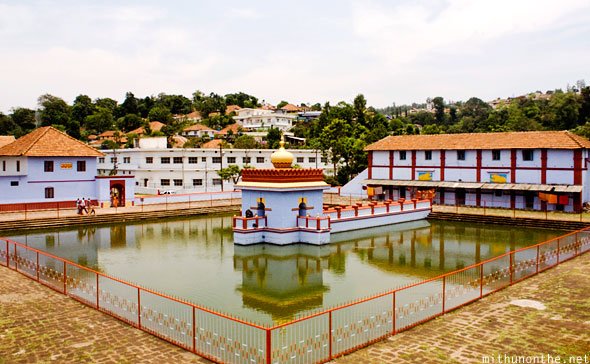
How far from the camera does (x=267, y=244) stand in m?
24.7

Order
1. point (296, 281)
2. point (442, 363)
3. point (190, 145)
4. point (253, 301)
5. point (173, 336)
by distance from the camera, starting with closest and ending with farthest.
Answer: point (442, 363), point (173, 336), point (253, 301), point (296, 281), point (190, 145)

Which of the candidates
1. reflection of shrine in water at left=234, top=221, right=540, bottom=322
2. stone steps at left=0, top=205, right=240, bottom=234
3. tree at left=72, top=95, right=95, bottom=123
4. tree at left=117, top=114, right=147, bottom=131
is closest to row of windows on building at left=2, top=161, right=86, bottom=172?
stone steps at left=0, top=205, right=240, bottom=234

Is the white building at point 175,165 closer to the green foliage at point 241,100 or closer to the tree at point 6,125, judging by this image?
the tree at point 6,125

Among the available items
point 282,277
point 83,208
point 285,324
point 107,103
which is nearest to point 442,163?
point 282,277

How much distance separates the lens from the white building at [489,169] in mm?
31672

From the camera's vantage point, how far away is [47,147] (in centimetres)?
3434

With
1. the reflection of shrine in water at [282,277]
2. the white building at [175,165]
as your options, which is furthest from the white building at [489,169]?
the reflection of shrine in water at [282,277]

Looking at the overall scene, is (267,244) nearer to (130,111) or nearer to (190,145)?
(190,145)

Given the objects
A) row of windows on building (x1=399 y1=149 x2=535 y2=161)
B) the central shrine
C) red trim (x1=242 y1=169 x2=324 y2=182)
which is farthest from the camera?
row of windows on building (x1=399 y1=149 x2=535 y2=161)

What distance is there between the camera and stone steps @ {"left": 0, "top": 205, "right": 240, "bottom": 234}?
28.1 meters

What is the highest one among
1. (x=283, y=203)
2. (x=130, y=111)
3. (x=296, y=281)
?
(x=130, y=111)

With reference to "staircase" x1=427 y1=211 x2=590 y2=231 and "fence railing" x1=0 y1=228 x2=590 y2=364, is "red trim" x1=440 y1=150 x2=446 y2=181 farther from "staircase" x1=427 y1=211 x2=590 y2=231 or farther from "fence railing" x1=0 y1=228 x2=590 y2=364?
"fence railing" x1=0 y1=228 x2=590 y2=364

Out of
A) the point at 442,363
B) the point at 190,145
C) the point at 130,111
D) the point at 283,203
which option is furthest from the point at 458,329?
the point at 130,111

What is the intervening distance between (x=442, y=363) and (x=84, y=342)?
7154mm
